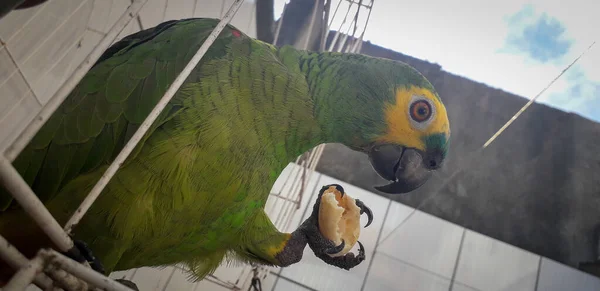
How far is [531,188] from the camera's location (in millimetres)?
1752

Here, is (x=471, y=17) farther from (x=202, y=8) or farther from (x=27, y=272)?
(x=27, y=272)

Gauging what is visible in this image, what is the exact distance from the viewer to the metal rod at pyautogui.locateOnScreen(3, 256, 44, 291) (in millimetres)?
276

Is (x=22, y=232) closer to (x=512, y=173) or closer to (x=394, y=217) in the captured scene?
(x=394, y=217)

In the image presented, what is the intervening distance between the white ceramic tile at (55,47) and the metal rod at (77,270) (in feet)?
1.21

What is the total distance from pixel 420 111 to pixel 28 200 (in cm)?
73

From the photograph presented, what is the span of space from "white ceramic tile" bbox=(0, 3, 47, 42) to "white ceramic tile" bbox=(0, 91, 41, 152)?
9cm

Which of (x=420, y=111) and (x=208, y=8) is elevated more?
(x=208, y=8)

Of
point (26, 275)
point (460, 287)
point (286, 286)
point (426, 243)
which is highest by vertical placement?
point (426, 243)

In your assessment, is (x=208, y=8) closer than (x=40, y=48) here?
No

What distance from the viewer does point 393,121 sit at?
0.85 metres

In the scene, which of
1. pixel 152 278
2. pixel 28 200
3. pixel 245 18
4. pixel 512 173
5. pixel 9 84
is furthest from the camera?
pixel 512 173

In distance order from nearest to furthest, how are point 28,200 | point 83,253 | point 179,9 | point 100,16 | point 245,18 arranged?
point 28,200 < point 83,253 < point 100,16 < point 179,9 < point 245,18

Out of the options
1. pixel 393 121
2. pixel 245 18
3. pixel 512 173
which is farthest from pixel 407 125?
pixel 512 173

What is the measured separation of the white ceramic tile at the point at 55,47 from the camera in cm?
58
